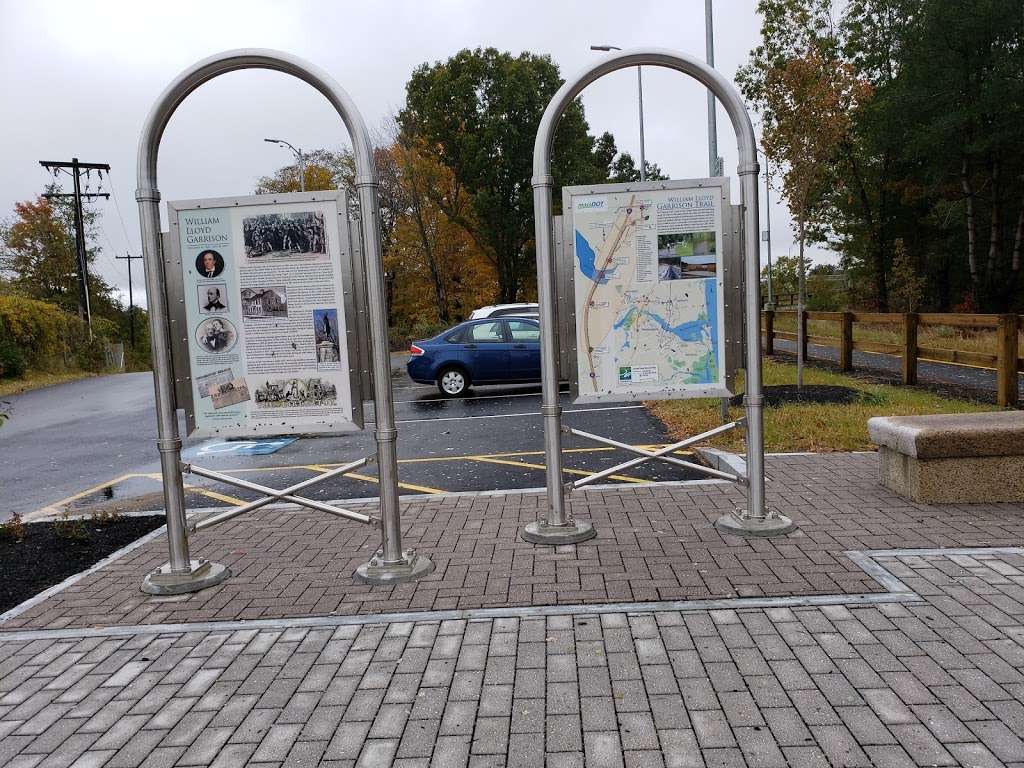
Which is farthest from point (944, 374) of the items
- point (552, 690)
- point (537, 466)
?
point (552, 690)

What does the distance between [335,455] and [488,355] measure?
593cm

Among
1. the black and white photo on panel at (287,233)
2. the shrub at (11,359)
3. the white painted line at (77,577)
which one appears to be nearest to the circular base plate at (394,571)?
the white painted line at (77,577)

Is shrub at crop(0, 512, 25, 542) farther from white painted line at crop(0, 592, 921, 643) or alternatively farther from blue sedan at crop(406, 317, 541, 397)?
blue sedan at crop(406, 317, 541, 397)

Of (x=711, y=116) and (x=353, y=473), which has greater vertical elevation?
(x=711, y=116)

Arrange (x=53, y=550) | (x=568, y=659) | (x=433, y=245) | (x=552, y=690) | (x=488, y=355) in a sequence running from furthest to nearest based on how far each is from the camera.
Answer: (x=433, y=245) → (x=488, y=355) → (x=53, y=550) → (x=568, y=659) → (x=552, y=690)

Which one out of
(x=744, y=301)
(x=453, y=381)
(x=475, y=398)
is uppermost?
(x=744, y=301)

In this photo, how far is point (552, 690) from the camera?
345 cm

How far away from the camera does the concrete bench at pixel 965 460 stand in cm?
591

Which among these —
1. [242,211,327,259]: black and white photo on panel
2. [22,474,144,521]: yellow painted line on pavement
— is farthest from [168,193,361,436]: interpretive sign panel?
[22,474,144,521]: yellow painted line on pavement

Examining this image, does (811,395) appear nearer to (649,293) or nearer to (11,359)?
(649,293)

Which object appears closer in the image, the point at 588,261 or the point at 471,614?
the point at 471,614

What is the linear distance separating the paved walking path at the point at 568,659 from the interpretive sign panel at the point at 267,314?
1059 millimetres

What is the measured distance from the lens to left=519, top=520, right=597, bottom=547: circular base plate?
18.0ft

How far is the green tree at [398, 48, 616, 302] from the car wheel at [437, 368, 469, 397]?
1001 inches
